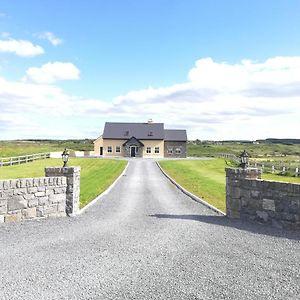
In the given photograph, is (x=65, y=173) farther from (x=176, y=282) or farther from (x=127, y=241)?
(x=176, y=282)

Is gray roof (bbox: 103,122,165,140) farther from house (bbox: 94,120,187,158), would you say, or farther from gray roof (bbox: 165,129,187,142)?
gray roof (bbox: 165,129,187,142)

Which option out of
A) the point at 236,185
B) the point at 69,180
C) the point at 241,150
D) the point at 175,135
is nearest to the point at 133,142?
the point at 175,135

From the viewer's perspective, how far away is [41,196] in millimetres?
12211

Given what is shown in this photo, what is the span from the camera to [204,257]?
26.5ft

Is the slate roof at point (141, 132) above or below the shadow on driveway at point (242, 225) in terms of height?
above

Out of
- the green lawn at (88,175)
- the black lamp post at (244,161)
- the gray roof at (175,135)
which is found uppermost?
the gray roof at (175,135)

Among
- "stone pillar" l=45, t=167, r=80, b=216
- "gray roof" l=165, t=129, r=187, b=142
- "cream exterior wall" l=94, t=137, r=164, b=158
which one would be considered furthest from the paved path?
"gray roof" l=165, t=129, r=187, b=142

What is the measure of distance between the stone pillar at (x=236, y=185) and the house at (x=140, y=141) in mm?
53284

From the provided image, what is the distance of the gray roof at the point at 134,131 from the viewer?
221ft

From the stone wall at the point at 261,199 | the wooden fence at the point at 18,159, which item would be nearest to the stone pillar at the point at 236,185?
the stone wall at the point at 261,199

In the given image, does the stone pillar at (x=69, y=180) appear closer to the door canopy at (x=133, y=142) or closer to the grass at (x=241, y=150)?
the door canopy at (x=133, y=142)

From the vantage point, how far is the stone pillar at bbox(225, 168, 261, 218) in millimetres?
12492

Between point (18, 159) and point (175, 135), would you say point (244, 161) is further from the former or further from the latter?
point (175, 135)

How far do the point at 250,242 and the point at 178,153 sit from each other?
2322 inches
